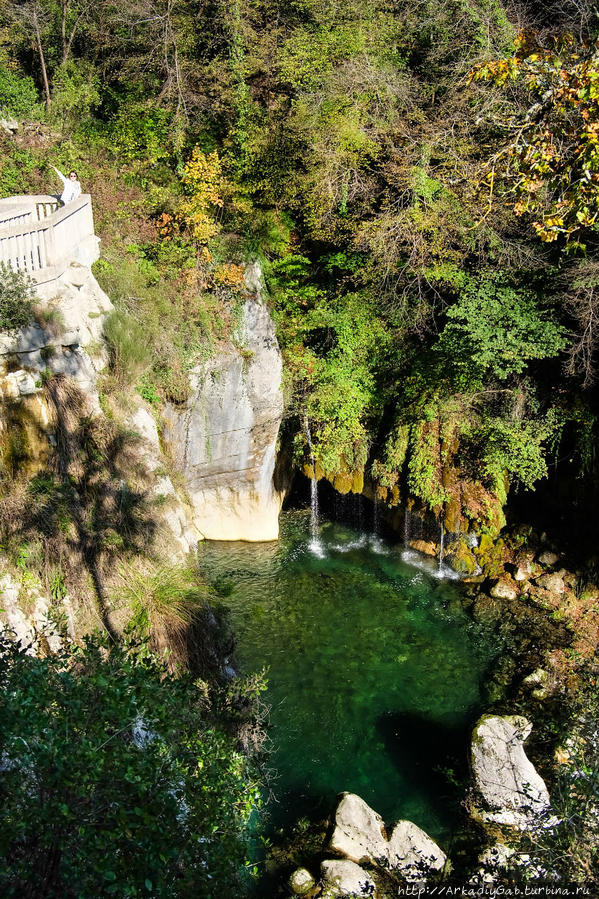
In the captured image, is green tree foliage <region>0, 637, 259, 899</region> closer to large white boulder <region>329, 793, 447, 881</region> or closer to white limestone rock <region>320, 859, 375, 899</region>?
white limestone rock <region>320, 859, 375, 899</region>

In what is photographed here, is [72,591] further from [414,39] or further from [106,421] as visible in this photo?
[414,39]

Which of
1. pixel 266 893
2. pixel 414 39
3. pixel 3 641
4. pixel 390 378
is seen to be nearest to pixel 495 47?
pixel 414 39

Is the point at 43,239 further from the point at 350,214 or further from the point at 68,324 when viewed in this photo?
the point at 350,214

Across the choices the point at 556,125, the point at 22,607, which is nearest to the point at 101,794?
the point at 22,607

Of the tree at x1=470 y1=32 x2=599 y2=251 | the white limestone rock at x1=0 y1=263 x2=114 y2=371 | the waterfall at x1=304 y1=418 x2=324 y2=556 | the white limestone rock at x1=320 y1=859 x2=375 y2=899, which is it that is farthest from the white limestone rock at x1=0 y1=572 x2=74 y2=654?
the waterfall at x1=304 y1=418 x2=324 y2=556

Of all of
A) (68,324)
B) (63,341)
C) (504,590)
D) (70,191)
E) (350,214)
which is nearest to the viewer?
(63,341)
